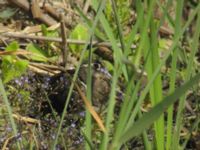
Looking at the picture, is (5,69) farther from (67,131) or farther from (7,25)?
(7,25)

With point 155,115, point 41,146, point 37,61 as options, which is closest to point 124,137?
point 155,115

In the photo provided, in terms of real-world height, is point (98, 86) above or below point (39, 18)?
below

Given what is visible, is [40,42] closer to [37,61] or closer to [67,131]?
[37,61]

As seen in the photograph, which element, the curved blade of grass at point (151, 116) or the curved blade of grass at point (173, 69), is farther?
the curved blade of grass at point (173, 69)

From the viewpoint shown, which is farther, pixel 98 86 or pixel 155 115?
pixel 98 86

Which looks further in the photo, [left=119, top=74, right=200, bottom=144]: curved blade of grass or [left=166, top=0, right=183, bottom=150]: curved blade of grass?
[left=166, top=0, right=183, bottom=150]: curved blade of grass

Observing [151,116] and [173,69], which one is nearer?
[151,116]

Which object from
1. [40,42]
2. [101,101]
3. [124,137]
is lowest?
[101,101]

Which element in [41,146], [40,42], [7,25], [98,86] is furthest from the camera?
[7,25]

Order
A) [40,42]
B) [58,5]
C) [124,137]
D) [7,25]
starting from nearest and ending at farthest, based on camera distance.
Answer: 1. [124,137]
2. [40,42]
3. [7,25]
4. [58,5]
